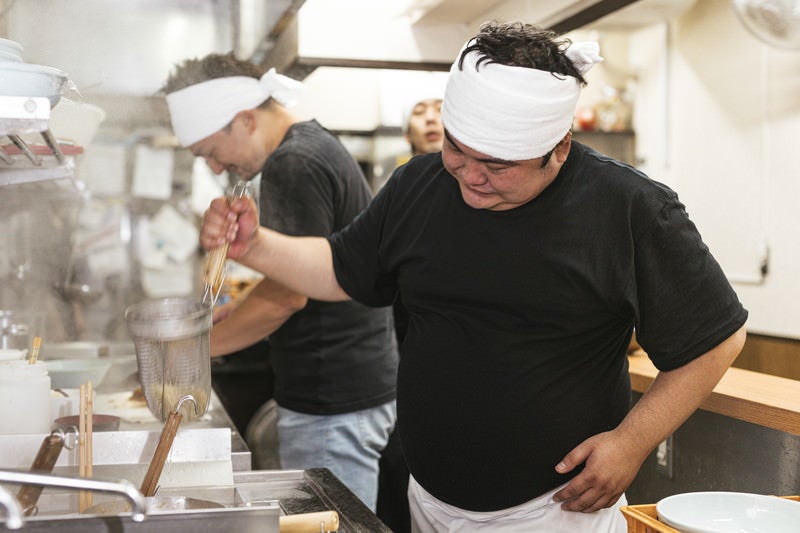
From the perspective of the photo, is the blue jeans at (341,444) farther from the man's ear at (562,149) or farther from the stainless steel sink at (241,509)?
the man's ear at (562,149)

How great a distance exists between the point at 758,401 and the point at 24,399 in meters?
1.52

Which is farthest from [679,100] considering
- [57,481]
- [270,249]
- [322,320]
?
[57,481]

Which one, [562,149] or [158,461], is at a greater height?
[562,149]

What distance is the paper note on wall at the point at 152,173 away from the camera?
4.89 m

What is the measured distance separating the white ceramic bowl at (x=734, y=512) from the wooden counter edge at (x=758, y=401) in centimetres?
58

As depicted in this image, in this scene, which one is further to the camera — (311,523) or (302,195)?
Answer: (302,195)

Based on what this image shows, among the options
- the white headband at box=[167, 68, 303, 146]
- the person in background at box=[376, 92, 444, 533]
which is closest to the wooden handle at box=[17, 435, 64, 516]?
the white headband at box=[167, 68, 303, 146]

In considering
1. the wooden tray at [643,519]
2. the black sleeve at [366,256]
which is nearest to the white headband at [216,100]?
the black sleeve at [366,256]

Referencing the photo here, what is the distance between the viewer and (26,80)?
1.09m

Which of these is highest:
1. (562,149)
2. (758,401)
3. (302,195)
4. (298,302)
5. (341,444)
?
(562,149)

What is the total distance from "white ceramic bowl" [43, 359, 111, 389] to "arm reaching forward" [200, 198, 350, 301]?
2.47 ft

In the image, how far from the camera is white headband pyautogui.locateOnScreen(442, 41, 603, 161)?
1354 millimetres

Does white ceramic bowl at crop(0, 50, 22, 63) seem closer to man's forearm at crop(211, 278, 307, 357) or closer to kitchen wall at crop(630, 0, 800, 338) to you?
man's forearm at crop(211, 278, 307, 357)

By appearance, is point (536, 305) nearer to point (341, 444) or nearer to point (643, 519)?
point (643, 519)
